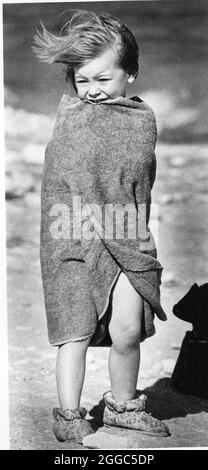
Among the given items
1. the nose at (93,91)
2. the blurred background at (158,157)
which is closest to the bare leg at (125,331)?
the blurred background at (158,157)

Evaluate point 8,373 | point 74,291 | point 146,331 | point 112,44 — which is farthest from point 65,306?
point 112,44

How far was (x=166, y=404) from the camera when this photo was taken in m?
3.63

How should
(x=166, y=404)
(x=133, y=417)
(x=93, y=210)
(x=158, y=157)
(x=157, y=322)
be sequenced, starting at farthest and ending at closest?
(x=158, y=157)
(x=157, y=322)
(x=166, y=404)
(x=133, y=417)
(x=93, y=210)

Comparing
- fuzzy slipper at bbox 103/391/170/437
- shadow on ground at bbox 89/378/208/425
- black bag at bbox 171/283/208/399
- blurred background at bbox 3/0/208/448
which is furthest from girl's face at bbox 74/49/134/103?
shadow on ground at bbox 89/378/208/425

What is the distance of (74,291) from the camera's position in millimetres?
3172

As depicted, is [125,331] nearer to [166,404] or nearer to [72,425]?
[72,425]

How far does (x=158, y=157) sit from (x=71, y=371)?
1648mm

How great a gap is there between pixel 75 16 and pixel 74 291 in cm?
94

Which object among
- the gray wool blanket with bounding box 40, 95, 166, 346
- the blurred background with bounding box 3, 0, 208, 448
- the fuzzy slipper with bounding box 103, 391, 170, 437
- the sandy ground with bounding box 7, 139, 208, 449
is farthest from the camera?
the blurred background with bounding box 3, 0, 208, 448

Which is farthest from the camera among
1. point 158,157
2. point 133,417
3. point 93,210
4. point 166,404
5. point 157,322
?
point 158,157

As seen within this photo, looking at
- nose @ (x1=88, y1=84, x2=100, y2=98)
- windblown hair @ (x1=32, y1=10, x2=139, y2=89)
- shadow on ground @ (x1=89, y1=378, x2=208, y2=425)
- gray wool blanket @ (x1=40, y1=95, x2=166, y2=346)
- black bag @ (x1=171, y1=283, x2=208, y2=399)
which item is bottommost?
shadow on ground @ (x1=89, y1=378, x2=208, y2=425)

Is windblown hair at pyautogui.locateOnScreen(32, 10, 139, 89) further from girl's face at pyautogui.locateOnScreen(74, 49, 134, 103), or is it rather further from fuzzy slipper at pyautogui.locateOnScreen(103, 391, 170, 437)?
fuzzy slipper at pyautogui.locateOnScreen(103, 391, 170, 437)

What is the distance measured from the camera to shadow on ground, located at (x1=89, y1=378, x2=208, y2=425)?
3.53 m

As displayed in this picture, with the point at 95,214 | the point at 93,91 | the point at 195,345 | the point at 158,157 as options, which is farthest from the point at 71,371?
the point at 158,157
